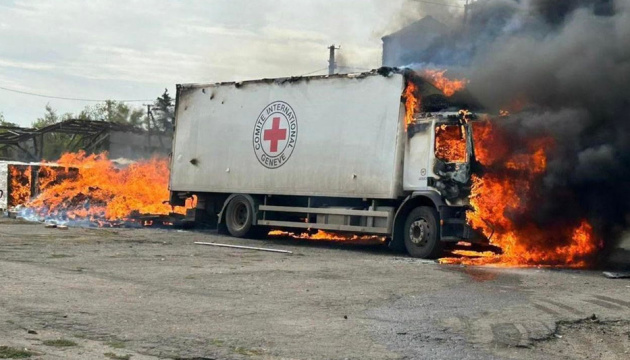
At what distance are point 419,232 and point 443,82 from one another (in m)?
3.09

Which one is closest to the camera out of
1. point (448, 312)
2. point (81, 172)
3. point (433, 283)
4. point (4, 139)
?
point (448, 312)

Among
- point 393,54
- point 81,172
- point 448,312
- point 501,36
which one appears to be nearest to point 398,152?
point 501,36

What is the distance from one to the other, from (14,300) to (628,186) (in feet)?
33.8

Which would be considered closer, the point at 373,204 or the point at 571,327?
the point at 571,327

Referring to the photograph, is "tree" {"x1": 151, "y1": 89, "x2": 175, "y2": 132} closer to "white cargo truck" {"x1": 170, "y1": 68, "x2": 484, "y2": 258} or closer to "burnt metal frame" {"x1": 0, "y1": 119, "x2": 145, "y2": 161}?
"burnt metal frame" {"x1": 0, "y1": 119, "x2": 145, "y2": 161}

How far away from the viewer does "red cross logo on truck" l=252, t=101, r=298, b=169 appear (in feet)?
58.4

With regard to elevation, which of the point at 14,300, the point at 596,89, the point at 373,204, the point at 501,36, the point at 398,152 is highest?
the point at 501,36

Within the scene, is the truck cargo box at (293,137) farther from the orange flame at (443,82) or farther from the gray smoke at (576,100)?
the gray smoke at (576,100)

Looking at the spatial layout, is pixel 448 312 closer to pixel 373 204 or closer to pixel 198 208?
pixel 373 204

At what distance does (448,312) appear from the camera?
8445mm

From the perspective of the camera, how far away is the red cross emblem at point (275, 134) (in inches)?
711

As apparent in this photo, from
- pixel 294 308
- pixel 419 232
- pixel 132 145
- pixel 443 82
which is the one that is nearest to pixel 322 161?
pixel 419 232

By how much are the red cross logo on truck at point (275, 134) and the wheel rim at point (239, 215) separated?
1.51m

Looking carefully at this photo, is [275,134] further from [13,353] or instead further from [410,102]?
[13,353]
